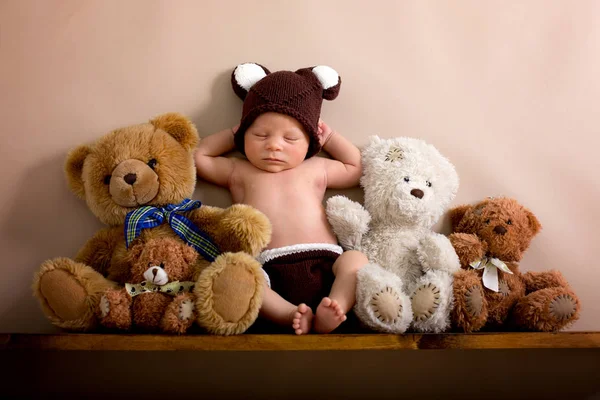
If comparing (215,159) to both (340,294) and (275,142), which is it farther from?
(340,294)

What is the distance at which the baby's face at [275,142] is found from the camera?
3.57ft

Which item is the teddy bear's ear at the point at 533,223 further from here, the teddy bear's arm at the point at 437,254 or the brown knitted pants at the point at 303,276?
the brown knitted pants at the point at 303,276

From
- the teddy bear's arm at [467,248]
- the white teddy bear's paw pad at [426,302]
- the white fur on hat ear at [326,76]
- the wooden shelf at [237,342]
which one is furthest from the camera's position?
the white fur on hat ear at [326,76]

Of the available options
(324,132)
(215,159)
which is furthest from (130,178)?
(324,132)

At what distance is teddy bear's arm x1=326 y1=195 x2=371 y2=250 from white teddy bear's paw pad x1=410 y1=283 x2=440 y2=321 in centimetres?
19

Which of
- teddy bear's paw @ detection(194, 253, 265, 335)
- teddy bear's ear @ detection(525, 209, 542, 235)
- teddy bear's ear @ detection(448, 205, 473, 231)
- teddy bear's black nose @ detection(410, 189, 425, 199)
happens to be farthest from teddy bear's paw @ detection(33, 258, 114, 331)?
teddy bear's ear @ detection(525, 209, 542, 235)

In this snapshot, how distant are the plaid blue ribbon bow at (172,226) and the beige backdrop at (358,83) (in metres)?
0.15

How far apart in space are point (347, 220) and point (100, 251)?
0.53 meters

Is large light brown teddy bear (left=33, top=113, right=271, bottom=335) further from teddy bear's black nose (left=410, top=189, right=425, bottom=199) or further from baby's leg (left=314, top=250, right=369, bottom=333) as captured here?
teddy bear's black nose (left=410, top=189, right=425, bottom=199)

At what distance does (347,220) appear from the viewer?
3.55 ft

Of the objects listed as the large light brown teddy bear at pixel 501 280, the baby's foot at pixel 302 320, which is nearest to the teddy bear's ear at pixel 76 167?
the baby's foot at pixel 302 320

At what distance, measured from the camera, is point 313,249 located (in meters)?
1.05
